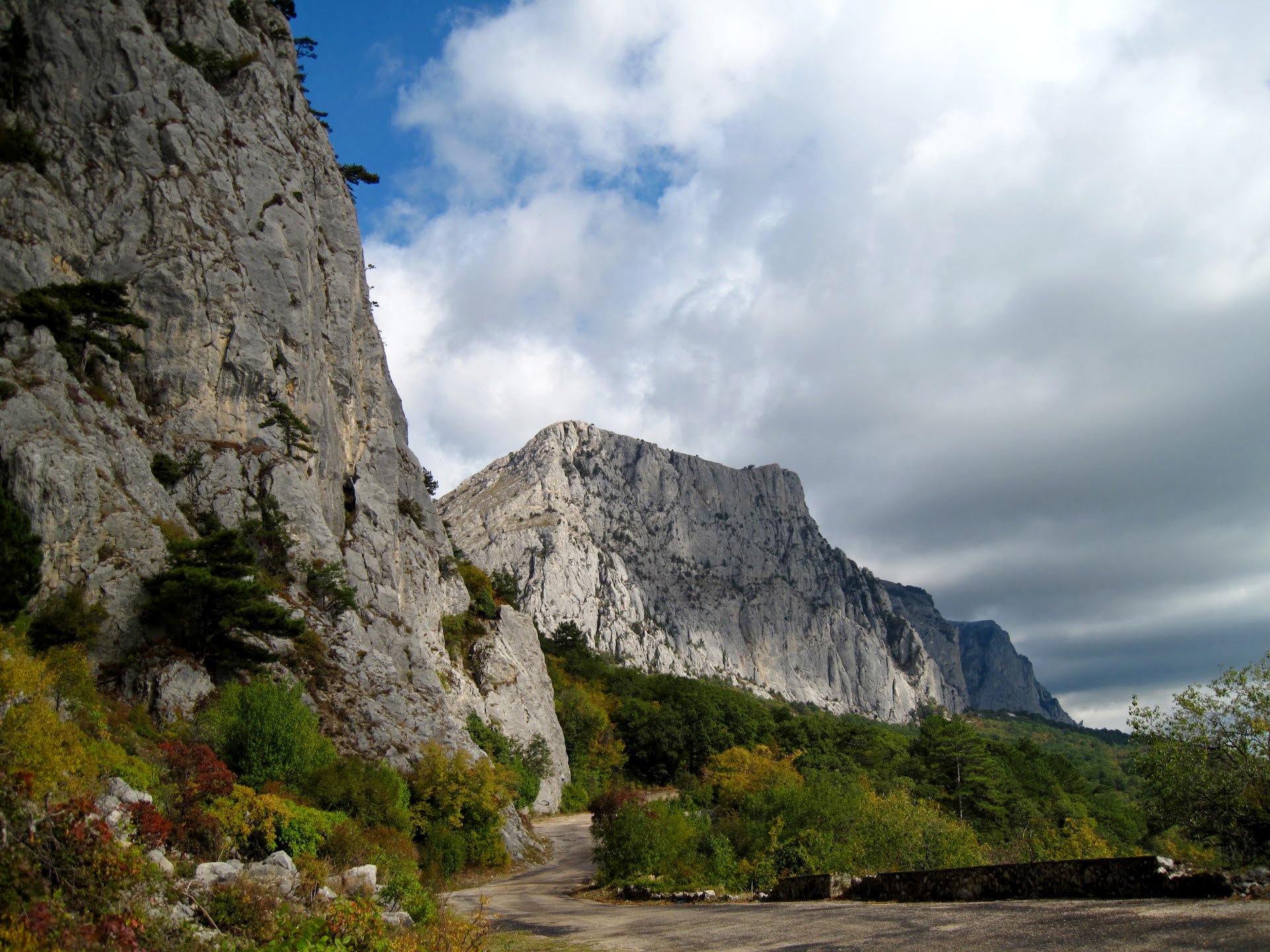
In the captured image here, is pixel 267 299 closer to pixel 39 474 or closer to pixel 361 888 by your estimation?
pixel 39 474

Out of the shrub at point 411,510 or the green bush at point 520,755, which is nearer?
the green bush at point 520,755

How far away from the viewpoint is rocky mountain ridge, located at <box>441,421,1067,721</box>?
14325 centimetres

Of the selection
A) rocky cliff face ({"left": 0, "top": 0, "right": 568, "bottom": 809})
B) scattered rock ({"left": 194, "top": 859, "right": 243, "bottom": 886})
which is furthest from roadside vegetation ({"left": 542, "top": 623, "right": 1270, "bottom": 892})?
scattered rock ({"left": 194, "top": 859, "right": 243, "bottom": 886})

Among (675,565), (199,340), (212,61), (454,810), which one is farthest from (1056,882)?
(675,565)

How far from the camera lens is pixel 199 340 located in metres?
34.6

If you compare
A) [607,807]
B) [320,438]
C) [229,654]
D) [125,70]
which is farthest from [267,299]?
[607,807]

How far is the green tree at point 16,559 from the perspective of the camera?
2172 centimetres

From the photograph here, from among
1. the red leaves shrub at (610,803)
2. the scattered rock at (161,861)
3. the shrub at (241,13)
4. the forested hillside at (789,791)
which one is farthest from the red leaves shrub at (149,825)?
the shrub at (241,13)

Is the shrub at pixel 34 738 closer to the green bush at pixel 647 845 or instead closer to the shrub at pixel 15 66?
the green bush at pixel 647 845

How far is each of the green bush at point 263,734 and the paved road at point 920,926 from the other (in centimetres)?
906

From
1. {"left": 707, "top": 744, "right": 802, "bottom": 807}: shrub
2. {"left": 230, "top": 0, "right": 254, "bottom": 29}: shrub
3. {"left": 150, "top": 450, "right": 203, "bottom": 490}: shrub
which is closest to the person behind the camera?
{"left": 150, "top": 450, "right": 203, "bottom": 490}: shrub

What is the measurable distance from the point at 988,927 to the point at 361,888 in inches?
488

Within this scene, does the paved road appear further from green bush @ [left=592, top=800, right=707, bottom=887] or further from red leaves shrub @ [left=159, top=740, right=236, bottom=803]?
red leaves shrub @ [left=159, top=740, right=236, bottom=803]

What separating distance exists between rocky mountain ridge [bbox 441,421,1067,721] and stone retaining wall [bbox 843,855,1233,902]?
120 meters
